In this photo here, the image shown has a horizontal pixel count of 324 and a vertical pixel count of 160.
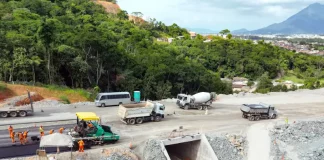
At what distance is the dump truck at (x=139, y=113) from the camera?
27.9 m

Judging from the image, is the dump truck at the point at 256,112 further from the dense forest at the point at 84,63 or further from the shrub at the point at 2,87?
the shrub at the point at 2,87

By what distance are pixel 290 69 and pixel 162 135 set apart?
93.2 m

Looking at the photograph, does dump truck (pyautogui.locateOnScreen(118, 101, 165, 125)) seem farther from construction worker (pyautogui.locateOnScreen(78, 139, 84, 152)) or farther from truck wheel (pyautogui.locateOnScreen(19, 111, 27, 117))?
truck wheel (pyautogui.locateOnScreen(19, 111, 27, 117))

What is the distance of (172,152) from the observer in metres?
28.6

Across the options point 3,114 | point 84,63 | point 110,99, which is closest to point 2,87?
point 3,114

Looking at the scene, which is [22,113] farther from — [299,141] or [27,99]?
[299,141]

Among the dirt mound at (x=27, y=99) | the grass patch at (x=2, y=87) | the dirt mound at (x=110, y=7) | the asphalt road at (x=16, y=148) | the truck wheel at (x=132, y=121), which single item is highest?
the dirt mound at (x=110, y=7)

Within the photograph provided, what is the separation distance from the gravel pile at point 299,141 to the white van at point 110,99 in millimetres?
16477

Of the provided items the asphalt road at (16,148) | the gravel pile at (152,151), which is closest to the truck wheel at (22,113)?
the asphalt road at (16,148)

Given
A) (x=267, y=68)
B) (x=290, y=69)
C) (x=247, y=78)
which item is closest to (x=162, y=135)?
(x=247, y=78)

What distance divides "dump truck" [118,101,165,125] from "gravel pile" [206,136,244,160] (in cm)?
590

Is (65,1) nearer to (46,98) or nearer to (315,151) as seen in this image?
(46,98)

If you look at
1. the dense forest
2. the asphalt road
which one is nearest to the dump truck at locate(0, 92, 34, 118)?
the asphalt road

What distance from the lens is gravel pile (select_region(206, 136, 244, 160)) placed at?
2452 cm
